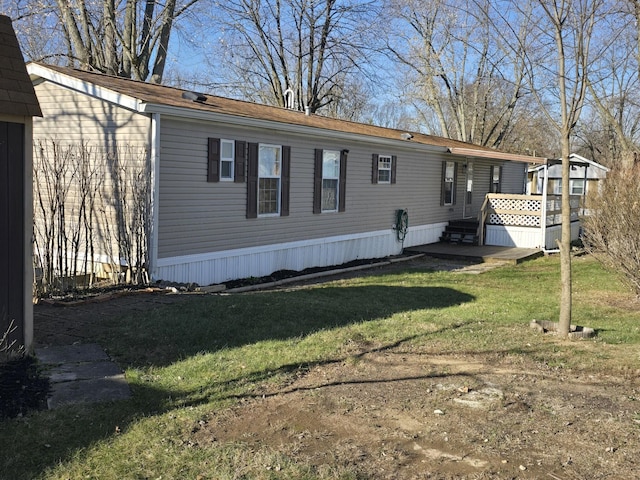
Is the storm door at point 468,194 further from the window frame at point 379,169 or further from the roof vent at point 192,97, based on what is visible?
the roof vent at point 192,97

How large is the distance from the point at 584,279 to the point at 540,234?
5.32 meters

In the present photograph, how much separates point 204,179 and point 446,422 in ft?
22.8

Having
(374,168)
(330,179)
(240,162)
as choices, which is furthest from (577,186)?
(240,162)

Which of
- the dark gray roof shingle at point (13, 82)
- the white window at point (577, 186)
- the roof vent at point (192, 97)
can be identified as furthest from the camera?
the white window at point (577, 186)

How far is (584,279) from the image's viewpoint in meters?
12.5

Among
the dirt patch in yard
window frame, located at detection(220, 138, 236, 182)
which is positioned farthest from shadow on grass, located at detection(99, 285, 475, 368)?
window frame, located at detection(220, 138, 236, 182)

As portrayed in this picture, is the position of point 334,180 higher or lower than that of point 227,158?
lower

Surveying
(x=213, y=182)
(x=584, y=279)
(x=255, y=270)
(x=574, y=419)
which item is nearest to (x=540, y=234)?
(x=584, y=279)

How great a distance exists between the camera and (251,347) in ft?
19.5

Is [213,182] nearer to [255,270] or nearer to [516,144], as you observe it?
[255,270]

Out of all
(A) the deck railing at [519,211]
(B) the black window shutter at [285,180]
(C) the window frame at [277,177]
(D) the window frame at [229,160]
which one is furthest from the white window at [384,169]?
(D) the window frame at [229,160]

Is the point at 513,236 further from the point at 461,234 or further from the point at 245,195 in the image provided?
the point at 245,195

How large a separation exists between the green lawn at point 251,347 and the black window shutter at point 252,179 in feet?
6.46

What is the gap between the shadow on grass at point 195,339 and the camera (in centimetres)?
372
